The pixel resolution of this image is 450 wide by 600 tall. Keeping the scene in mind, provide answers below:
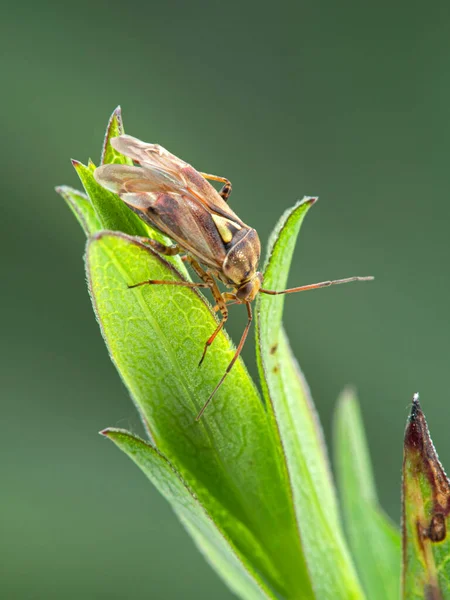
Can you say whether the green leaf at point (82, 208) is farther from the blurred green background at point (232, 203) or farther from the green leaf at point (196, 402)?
→ the blurred green background at point (232, 203)

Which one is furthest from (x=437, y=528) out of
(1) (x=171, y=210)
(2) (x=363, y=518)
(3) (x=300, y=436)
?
(1) (x=171, y=210)

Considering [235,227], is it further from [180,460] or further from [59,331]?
[59,331]

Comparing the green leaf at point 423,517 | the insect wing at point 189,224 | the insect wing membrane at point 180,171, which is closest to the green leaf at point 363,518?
the green leaf at point 423,517

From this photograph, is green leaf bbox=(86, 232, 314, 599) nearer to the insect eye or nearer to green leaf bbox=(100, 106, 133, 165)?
green leaf bbox=(100, 106, 133, 165)

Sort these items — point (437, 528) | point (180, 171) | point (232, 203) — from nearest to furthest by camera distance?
1. point (437, 528)
2. point (180, 171)
3. point (232, 203)

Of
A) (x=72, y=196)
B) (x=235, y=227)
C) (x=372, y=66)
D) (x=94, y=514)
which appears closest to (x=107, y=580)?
(x=94, y=514)

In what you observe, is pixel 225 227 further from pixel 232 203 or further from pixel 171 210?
pixel 232 203
